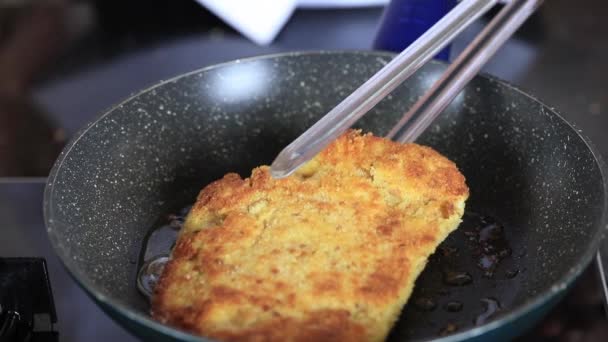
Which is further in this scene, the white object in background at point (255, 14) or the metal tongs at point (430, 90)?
the white object in background at point (255, 14)

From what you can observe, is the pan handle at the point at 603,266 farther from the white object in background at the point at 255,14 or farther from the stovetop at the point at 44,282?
the white object in background at the point at 255,14

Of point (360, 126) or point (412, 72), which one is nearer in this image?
point (412, 72)

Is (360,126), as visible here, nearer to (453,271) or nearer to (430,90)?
(430,90)

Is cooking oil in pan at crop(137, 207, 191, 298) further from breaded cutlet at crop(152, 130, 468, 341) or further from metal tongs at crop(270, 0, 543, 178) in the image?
metal tongs at crop(270, 0, 543, 178)

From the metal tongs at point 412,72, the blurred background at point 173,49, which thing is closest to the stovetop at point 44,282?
the blurred background at point 173,49

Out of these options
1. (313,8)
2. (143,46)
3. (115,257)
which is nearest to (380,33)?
(313,8)

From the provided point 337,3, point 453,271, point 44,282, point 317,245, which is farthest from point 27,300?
point 337,3

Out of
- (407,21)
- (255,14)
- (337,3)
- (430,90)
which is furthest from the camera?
(337,3)

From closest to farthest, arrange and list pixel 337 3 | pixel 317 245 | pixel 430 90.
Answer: pixel 317 245, pixel 430 90, pixel 337 3
